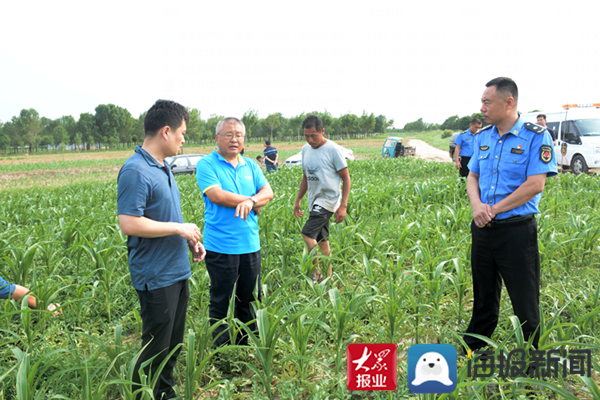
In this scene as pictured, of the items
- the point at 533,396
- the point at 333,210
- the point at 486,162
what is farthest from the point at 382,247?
the point at 533,396

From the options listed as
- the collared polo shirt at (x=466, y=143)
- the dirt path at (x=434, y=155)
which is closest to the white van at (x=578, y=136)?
the collared polo shirt at (x=466, y=143)

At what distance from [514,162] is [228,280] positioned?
6.68 feet

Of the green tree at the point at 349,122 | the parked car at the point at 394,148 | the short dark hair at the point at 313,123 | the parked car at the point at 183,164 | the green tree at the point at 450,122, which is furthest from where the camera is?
the green tree at the point at 450,122

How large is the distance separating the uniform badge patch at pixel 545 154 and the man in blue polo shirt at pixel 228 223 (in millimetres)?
1803

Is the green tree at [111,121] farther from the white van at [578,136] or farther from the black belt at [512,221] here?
the black belt at [512,221]

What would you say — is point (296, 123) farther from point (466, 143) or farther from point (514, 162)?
point (514, 162)

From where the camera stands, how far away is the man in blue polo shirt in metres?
2.30

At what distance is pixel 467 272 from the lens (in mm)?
3160

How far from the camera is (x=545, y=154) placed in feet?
6.63

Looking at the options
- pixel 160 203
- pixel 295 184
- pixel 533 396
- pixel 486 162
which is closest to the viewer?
pixel 160 203

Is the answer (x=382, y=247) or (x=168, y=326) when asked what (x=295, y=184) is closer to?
(x=382, y=247)

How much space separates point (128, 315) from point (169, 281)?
151 cm

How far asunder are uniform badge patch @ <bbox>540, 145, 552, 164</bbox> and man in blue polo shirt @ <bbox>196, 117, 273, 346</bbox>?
1803 millimetres

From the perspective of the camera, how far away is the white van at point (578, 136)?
34.9ft
